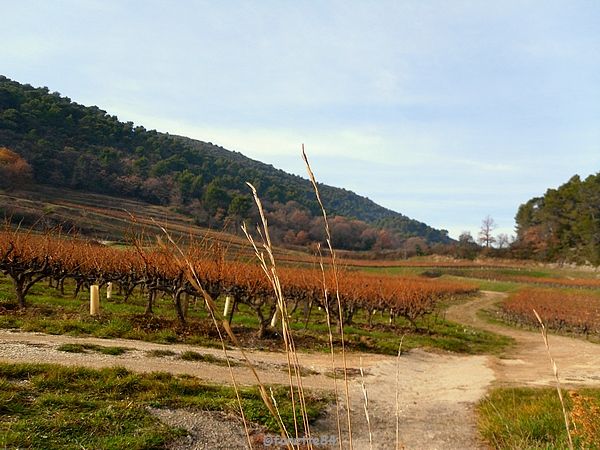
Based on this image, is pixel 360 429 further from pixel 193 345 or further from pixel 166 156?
pixel 166 156

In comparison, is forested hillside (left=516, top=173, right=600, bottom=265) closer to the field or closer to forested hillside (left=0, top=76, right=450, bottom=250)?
forested hillside (left=0, top=76, right=450, bottom=250)

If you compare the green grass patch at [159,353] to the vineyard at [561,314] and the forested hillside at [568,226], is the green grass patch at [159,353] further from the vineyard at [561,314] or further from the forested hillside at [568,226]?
the forested hillside at [568,226]

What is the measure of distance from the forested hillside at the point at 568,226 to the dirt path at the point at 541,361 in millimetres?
49686

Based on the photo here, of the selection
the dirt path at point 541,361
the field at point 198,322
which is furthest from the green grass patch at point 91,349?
the dirt path at point 541,361

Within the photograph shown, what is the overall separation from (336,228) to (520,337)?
62.7 m

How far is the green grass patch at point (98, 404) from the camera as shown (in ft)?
17.7

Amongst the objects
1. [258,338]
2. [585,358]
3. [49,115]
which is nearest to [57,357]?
[258,338]

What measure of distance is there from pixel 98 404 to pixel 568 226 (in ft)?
282

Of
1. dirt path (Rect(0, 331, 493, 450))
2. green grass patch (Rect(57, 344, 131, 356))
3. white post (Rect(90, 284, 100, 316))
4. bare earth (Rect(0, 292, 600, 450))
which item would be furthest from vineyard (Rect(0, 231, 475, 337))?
green grass patch (Rect(57, 344, 131, 356))

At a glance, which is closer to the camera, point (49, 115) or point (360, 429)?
point (360, 429)

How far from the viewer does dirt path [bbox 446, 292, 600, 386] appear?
13.4 metres

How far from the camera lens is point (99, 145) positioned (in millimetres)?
77688

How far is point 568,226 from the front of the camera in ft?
254

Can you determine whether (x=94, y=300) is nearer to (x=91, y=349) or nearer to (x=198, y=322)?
(x=198, y=322)
